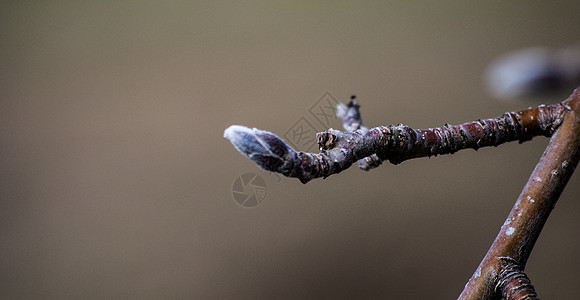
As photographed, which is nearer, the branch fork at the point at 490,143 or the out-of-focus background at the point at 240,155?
the branch fork at the point at 490,143

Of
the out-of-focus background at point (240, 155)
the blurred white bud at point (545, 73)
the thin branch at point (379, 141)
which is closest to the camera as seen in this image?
the thin branch at point (379, 141)

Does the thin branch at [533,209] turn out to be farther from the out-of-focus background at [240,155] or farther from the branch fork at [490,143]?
the out-of-focus background at [240,155]

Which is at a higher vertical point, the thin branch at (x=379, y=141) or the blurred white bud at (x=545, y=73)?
the blurred white bud at (x=545, y=73)

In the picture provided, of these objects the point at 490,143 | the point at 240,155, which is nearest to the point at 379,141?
the point at 490,143

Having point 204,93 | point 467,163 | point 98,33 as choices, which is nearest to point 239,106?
point 204,93

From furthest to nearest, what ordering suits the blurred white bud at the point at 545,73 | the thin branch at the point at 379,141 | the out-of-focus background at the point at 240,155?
1. the out-of-focus background at the point at 240,155
2. the blurred white bud at the point at 545,73
3. the thin branch at the point at 379,141

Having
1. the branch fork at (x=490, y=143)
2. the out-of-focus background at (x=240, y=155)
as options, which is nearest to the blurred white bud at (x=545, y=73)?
the branch fork at (x=490, y=143)

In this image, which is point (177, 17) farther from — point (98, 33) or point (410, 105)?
point (410, 105)

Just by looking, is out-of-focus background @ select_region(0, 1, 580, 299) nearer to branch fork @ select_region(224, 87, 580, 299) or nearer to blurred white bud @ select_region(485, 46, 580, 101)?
blurred white bud @ select_region(485, 46, 580, 101)
